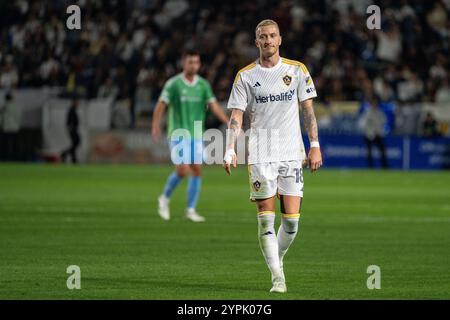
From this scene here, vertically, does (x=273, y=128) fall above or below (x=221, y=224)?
above

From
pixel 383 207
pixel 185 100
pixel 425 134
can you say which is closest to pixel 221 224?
pixel 185 100

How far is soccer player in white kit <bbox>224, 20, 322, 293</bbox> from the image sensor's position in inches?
410

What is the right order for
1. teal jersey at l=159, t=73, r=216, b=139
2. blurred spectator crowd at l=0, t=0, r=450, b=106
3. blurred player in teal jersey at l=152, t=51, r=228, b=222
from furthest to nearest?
blurred spectator crowd at l=0, t=0, r=450, b=106 < teal jersey at l=159, t=73, r=216, b=139 < blurred player in teal jersey at l=152, t=51, r=228, b=222

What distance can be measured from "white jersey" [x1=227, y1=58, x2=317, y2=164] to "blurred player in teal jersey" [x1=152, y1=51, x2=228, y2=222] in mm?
7866

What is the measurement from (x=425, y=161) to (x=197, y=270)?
23147 mm

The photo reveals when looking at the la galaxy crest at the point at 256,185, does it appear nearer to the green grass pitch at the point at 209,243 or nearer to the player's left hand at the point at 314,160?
the player's left hand at the point at 314,160

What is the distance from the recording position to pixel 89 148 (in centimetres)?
3519

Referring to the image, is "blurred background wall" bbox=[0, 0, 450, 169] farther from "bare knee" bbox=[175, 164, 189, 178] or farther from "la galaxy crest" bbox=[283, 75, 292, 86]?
"la galaxy crest" bbox=[283, 75, 292, 86]

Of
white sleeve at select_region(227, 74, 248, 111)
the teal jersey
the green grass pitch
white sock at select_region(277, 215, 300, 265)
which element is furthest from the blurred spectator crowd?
white sleeve at select_region(227, 74, 248, 111)

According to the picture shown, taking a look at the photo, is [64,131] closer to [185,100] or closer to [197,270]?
[185,100]

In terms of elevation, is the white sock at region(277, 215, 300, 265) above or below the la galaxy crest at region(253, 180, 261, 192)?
below

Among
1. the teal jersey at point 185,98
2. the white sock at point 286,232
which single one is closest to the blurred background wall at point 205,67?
the teal jersey at point 185,98

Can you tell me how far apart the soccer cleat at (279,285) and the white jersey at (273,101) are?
110cm

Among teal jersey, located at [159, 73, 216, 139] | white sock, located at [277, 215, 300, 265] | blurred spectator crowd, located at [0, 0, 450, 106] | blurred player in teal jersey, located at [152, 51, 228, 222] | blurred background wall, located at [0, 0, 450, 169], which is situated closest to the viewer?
white sock, located at [277, 215, 300, 265]
